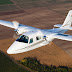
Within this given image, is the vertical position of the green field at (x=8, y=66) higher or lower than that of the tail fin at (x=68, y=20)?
lower

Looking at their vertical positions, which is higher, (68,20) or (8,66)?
(68,20)

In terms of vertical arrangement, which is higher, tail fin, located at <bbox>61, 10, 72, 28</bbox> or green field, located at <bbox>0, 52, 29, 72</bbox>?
tail fin, located at <bbox>61, 10, 72, 28</bbox>

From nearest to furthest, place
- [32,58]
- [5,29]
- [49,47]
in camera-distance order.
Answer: [32,58], [49,47], [5,29]

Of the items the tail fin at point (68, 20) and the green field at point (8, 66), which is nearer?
the green field at point (8, 66)

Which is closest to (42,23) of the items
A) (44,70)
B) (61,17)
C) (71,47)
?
(61,17)

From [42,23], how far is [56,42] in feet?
47.3

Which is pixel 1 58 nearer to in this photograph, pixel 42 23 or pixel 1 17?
pixel 42 23

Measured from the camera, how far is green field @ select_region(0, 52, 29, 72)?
2102 centimetres

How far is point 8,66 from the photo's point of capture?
21.9m

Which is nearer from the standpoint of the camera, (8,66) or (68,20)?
(8,66)

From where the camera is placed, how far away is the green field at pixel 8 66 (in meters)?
21.0

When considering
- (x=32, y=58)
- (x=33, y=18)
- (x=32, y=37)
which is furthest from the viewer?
(x=33, y=18)

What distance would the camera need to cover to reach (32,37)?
22344mm

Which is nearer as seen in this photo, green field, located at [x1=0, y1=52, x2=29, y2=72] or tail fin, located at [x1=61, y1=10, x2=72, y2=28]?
green field, located at [x1=0, y1=52, x2=29, y2=72]
